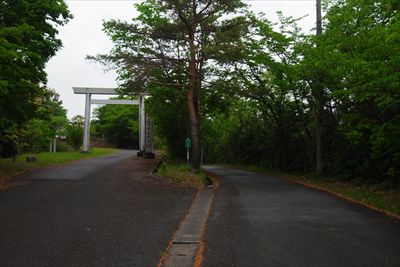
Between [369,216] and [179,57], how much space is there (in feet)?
56.9

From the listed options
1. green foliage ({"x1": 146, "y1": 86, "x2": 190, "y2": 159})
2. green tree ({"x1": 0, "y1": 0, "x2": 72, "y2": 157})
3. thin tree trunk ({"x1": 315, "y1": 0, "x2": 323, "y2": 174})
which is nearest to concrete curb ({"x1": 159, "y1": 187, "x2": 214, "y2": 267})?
green tree ({"x1": 0, "y1": 0, "x2": 72, "y2": 157})

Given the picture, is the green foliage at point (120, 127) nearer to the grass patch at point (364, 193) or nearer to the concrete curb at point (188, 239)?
the grass patch at point (364, 193)

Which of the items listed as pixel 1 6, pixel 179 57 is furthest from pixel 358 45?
pixel 1 6

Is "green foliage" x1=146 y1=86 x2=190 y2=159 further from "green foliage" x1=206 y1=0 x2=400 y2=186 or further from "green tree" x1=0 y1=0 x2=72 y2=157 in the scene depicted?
"green tree" x1=0 y1=0 x2=72 y2=157

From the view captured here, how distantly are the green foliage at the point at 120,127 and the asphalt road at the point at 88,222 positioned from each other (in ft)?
232

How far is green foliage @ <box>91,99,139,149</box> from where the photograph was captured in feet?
289

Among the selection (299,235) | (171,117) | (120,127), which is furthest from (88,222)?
(120,127)

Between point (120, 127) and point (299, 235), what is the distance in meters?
82.0

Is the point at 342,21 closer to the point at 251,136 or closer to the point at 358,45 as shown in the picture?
the point at 358,45

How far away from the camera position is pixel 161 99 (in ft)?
113

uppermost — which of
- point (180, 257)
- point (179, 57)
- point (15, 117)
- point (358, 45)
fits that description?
point (179, 57)

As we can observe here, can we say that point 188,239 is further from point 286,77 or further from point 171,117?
point 171,117

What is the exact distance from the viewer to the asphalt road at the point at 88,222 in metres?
7.17

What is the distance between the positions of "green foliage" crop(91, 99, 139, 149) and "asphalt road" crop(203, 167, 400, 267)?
245 ft
